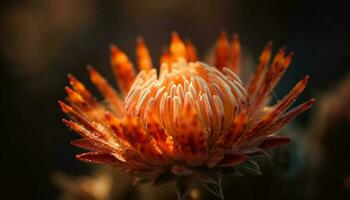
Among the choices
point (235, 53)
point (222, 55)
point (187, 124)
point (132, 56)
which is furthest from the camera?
point (132, 56)

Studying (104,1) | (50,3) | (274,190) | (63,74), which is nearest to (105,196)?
(274,190)

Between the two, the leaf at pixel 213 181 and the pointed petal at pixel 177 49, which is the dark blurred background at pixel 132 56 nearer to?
the pointed petal at pixel 177 49

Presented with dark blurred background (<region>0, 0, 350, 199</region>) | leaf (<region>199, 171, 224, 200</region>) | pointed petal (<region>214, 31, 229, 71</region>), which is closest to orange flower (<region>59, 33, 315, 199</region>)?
leaf (<region>199, 171, 224, 200</region>)

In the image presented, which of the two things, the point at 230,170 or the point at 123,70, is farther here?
the point at 123,70

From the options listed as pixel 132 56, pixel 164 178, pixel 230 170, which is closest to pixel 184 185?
pixel 164 178

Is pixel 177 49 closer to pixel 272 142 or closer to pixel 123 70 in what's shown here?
pixel 123 70

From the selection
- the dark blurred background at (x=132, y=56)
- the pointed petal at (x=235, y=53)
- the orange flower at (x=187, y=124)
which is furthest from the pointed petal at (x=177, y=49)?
the dark blurred background at (x=132, y=56)

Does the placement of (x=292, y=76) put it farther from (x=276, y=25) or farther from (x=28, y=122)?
(x=28, y=122)
